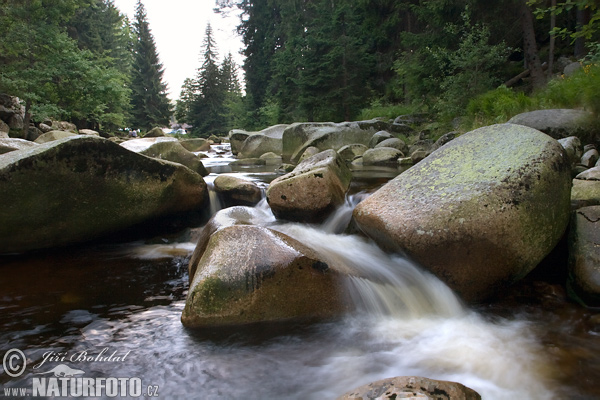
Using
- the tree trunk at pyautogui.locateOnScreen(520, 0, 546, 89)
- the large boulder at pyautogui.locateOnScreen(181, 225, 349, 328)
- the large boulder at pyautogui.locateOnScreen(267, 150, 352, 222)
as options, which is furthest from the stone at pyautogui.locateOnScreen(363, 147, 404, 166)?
the large boulder at pyautogui.locateOnScreen(181, 225, 349, 328)

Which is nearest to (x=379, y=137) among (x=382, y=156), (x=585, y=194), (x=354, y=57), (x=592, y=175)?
(x=382, y=156)

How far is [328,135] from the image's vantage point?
13773 millimetres

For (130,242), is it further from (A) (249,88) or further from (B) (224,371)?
(A) (249,88)

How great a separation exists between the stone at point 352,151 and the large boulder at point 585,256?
9444 mm

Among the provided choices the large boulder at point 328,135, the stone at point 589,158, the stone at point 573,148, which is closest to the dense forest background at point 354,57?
the stone at point 573,148

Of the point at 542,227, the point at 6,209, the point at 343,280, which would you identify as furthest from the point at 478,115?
the point at 6,209

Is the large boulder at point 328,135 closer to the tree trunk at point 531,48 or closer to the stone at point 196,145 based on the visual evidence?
the tree trunk at point 531,48

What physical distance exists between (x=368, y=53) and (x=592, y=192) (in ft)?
63.0

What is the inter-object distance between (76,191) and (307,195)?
2808 millimetres

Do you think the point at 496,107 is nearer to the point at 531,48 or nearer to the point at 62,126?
the point at 531,48

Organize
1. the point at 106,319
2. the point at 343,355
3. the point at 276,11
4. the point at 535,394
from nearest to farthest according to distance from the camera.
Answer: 1. the point at 535,394
2. the point at 343,355
3. the point at 106,319
4. the point at 276,11

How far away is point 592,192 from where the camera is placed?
12.4 ft

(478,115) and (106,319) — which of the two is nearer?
(106,319)

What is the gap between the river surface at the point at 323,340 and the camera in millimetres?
2277
